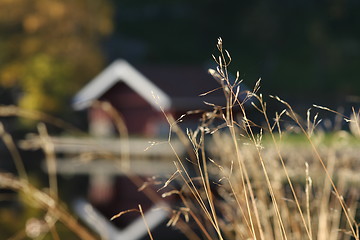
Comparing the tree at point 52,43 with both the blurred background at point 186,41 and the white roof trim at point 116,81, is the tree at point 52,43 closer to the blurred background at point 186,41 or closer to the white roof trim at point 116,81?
the blurred background at point 186,41

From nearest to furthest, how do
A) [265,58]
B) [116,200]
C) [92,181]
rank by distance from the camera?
[116,200] → [92,181] → [265,58]

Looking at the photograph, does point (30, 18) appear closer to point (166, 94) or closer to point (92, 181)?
point (166, 94)

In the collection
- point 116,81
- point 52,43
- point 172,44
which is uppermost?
point 52,43

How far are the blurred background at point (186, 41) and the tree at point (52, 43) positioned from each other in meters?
0.04

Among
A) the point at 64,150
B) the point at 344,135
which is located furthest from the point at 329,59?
the point at 344,135

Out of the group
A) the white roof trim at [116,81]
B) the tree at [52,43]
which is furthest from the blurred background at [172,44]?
the white roof trim at [116,81]

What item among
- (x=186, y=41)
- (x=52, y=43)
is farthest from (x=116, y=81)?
(x=186, y=41)

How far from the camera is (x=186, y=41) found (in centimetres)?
5725

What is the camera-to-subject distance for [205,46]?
5597cm

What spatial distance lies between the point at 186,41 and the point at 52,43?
79.3ft

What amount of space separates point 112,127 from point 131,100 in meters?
1.74

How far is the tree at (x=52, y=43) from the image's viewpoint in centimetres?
3198

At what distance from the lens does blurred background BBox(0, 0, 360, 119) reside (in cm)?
3341

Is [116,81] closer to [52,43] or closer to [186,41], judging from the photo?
[52,43]
